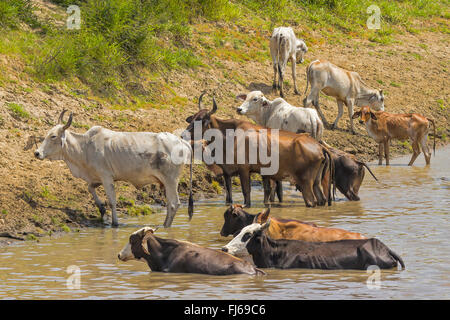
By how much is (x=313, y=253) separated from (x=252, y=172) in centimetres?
518

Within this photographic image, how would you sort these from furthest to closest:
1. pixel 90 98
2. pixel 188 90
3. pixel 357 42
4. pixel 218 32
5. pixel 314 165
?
1. pixel 357 42
2. pixel 218 32
3. pixel 188 90
4. pixel 90 98
5. pixel 314 165

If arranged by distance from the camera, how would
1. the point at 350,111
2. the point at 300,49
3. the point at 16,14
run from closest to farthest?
the point at 16,14, the point at 350,111, the point at 300,49

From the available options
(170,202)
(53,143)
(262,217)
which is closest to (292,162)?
(170,202)

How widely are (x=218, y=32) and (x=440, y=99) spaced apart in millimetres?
6746

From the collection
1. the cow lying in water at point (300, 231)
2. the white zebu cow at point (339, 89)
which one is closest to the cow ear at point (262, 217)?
the cow lying in water at point (300, 231)

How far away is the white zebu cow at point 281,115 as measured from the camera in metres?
16.9

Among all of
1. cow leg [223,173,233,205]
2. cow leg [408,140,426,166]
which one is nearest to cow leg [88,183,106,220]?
cow leg [223,173,233,205]

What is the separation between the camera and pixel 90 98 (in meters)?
17.7

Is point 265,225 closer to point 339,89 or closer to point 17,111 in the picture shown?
point 17,111

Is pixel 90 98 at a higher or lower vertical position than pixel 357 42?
lower

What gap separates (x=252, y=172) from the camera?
602 inches
